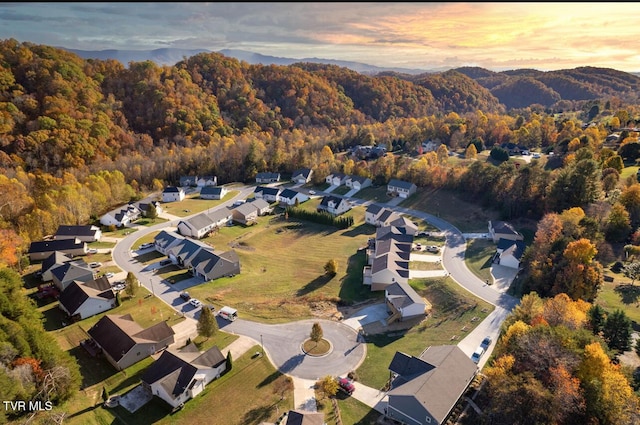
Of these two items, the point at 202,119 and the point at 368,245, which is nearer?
the point at 368,245

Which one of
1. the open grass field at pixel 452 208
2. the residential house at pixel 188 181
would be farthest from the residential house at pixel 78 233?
the open grass field at pixel 452 208

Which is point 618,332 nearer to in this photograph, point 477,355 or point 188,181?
point 477,355

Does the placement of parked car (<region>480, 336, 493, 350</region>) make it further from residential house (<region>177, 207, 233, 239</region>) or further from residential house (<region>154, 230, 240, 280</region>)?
residential house (<region>177, 207, 233, 239</region>)

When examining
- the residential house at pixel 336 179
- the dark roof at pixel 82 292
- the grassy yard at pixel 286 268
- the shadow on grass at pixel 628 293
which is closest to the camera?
the shadow on grass at pixel 628 293

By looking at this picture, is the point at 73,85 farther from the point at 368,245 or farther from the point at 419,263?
the point at 419,263

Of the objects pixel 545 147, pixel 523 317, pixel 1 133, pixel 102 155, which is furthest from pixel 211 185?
pixel 545 147

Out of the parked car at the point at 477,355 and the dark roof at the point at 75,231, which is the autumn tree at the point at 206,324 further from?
the dark roof at the point at 75,231

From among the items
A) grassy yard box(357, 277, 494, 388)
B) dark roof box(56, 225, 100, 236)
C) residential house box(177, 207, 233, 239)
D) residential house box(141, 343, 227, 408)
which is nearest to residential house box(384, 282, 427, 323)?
grassy yard box(357, 277, 494, 388)
